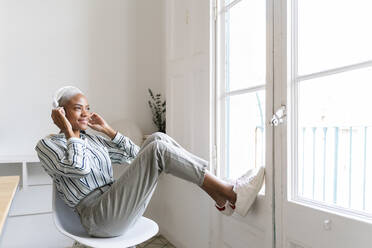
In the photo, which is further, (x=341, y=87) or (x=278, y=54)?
(x=278, y=54)

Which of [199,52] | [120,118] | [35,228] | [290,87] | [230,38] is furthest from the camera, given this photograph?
[120,118]

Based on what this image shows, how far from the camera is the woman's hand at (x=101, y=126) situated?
1939mm

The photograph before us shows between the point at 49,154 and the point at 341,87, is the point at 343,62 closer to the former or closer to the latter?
the point at 341,87

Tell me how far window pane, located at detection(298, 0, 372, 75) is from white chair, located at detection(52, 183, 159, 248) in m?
1.01

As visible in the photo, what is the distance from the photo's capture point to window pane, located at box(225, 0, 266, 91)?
5.77 feet

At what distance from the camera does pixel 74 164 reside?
4.92 feet

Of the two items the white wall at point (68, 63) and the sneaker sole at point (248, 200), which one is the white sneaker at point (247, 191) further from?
the white wall at point (68, 63)

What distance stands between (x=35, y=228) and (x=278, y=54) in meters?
2.19

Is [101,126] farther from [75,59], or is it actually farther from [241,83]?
[75,59]

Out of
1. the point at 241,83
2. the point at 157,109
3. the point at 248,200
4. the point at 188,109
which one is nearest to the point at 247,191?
the point at 248,200

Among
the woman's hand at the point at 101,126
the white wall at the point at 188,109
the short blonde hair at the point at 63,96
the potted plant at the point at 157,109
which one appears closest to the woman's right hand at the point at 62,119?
the short blonde hair at the point at 63,96

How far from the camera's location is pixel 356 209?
1.24 m

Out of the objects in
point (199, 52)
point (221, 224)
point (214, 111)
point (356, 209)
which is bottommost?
point (221, 224)

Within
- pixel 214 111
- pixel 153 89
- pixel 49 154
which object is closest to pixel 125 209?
pixel 49 154
